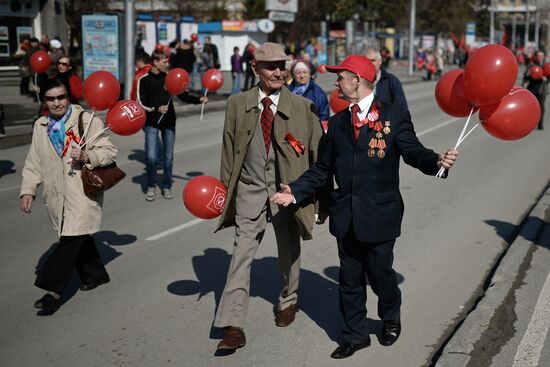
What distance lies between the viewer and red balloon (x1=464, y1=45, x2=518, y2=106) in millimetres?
4297

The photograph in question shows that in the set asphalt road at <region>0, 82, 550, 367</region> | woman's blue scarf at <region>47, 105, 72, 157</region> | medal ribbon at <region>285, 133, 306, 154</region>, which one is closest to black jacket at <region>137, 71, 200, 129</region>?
asphalt road at <region>0, 82, 550, 367</region>

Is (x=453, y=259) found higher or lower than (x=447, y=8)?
lower

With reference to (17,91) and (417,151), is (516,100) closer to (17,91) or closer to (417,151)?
(417,151)

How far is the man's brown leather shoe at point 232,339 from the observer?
15.3 feet

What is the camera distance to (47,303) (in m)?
5.55

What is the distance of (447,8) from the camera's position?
245 ft

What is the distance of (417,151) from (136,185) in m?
6.97

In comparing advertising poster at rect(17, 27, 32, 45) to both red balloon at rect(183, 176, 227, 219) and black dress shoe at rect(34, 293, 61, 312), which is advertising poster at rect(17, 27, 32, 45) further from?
red balloon at rect(183, 176, 227, 219)

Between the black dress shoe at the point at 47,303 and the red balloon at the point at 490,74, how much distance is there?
344 cm

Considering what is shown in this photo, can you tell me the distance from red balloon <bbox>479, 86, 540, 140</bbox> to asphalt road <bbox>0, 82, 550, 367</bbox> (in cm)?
150

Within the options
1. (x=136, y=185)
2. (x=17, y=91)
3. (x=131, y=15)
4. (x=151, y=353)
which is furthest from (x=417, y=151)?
(x=17, y=91)

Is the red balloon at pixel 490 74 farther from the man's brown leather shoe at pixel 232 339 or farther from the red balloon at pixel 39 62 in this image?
the red balloon at pixel 39 62

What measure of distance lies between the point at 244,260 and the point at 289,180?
61 centimetres

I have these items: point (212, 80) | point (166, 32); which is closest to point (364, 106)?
point (212, 80)
